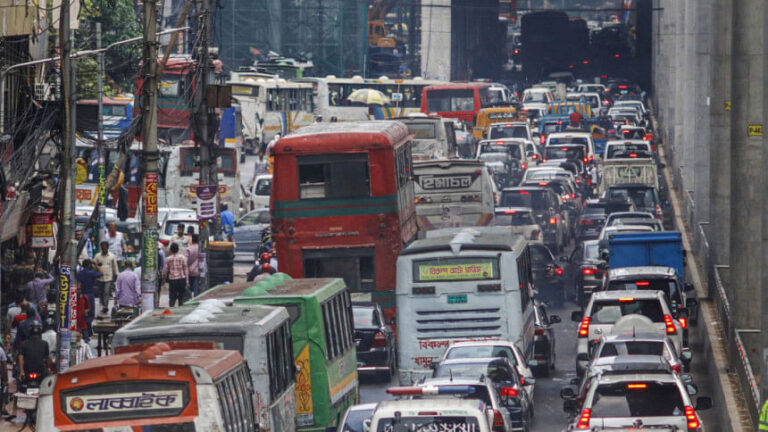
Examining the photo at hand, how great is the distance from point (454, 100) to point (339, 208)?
45.4 metres

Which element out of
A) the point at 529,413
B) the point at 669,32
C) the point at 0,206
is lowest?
the point at 529,413

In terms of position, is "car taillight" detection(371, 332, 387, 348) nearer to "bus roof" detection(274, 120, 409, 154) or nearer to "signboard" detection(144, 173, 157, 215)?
"bus roof" detection(274, 120, 409, 154)

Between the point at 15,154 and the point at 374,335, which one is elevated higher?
the point at 15,154

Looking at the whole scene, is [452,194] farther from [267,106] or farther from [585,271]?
[267,106]

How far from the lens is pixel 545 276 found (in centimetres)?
3453

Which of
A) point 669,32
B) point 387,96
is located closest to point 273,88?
A: point 387,96

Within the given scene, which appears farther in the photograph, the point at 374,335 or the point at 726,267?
the point at 726,267

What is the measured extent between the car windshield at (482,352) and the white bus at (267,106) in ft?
154

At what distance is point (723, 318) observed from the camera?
2878cm

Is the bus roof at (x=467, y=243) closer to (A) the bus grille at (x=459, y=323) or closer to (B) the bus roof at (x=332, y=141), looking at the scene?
(A) the bus grille at (x=459, y=323)

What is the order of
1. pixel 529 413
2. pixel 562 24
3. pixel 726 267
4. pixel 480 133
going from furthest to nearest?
pixel 562 24 → pixel 480 133 → pixel 726 267 → pixel 529 413

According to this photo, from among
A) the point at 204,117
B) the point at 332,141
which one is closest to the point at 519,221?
the point at 204,117

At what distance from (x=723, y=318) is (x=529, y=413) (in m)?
7.78

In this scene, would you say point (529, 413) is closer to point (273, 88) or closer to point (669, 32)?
point (273, 88)
